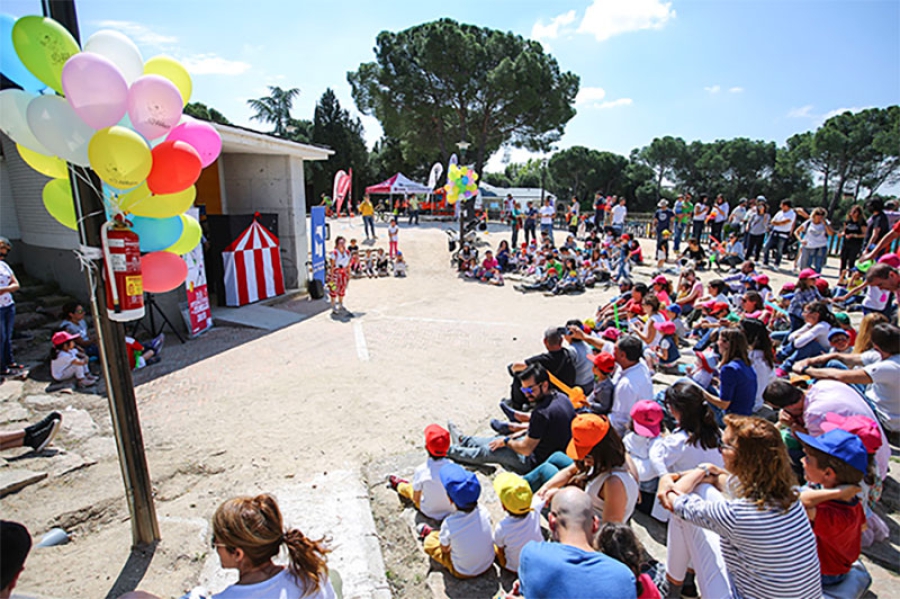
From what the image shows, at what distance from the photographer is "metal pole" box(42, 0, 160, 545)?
9.22ft

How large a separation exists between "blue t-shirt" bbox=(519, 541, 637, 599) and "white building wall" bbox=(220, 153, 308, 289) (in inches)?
432

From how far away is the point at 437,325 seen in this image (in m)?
9.32

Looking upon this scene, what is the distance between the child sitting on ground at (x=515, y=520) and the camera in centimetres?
278

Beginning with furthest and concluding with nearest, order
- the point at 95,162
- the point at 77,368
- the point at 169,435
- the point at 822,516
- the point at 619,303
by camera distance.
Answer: the point at 619,303 → the point at 77,368 → the point at 169,435 → the point at 95,162 → the point at 822,516

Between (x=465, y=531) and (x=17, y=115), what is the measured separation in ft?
12.4

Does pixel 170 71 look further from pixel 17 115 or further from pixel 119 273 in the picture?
pixel 119 273

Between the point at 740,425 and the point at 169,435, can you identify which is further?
the point at 169,435

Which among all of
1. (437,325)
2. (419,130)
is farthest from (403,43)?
(437,325)

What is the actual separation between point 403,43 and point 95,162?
1075 inches

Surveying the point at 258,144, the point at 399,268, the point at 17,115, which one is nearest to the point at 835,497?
the point at 17,115

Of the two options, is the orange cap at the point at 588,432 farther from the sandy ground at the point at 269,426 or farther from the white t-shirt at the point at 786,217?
the white t-shirt at the point at 786,217

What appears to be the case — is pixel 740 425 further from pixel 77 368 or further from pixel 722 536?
pixel 77 368

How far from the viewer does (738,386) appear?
4.12 m

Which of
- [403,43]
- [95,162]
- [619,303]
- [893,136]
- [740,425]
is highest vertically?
[403,43]
